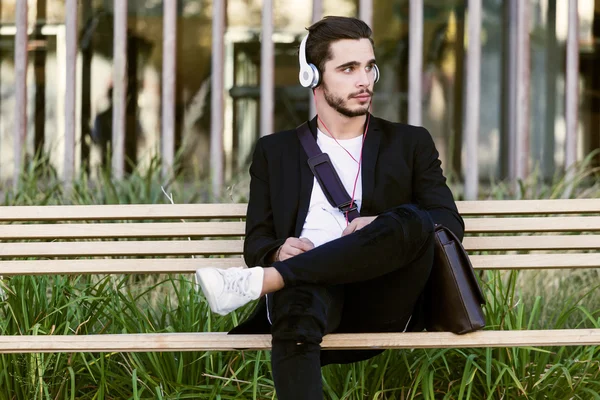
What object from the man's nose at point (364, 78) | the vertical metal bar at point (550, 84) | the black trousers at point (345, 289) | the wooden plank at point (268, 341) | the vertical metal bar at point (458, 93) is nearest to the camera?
the black trousers at point (345, 289)

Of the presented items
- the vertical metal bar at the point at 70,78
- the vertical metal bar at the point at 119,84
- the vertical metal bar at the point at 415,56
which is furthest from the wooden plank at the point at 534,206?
the vertical metal bar at the point at 70,78

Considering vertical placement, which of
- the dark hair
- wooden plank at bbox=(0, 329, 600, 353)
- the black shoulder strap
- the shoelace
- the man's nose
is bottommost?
wooden plank at bbox=(0, 329, 600, 353)

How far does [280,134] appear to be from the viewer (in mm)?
3820

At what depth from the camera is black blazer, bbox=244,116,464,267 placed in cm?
362

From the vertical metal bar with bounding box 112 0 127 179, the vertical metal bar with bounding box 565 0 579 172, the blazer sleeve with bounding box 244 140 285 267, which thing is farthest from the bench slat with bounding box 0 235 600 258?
the vertical metal bar with bounding box 565 0 579 172

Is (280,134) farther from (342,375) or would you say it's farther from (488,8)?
(488,8)

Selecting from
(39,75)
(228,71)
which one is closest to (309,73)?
(228,71)

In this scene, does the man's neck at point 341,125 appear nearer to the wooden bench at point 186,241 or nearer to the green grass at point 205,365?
the wooden bench at point 186,241

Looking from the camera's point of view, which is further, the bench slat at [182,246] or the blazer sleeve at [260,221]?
the bench slat at [182,246]

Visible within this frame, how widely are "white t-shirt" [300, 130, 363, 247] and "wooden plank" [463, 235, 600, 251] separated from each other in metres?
0.58

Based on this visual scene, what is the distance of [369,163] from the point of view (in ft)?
12.0

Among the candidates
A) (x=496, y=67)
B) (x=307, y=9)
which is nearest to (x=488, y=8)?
(x=496, y=67)

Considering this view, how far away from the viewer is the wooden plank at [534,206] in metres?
3.98

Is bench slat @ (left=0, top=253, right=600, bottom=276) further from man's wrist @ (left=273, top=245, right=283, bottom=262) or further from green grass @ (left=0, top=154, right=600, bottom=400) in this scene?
man's wrist @ (left=273, top=245, right=283, bottom=262)
